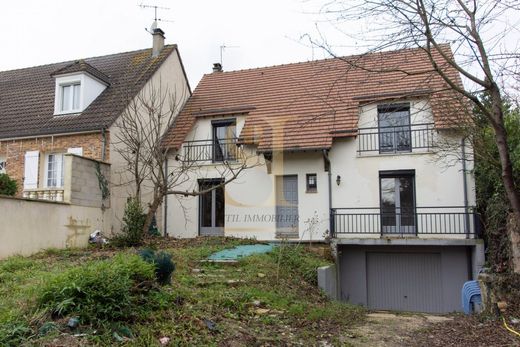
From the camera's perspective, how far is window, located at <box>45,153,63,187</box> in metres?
14.9

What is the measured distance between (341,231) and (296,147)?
3.11 meters

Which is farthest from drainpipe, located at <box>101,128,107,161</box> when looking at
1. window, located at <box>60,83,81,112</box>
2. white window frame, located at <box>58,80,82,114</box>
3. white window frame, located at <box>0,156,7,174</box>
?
white window frame, located at <box>0,156,7,174</box>

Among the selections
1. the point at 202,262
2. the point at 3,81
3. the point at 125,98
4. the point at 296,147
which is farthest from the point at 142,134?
the point at 3,81

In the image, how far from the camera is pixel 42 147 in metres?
15.0

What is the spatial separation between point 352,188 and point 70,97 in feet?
35.1

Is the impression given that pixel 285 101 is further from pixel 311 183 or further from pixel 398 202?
pixel 398 202

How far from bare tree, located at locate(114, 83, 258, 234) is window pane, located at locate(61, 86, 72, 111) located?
2624 millimetres

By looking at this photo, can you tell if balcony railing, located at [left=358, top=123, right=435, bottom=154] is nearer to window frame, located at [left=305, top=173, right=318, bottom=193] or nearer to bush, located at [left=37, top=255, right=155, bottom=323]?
window frame, located at [left=305, top=173, right=318, bottom=193]

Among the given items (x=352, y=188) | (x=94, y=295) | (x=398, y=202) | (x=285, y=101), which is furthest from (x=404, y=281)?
(x=94, y=295)

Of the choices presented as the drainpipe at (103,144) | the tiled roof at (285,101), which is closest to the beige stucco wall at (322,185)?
the tiled roof at (285,101)

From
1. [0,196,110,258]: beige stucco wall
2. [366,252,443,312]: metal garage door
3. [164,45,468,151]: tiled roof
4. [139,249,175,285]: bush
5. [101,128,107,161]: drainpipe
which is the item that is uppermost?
[164,45,468,151]: tiled roof

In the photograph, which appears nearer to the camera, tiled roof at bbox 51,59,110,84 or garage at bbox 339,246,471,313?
garage at bbox 339,246,471,313

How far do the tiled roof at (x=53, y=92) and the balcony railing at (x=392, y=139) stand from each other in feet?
26.9

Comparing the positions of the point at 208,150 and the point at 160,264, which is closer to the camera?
the point at 160,264
